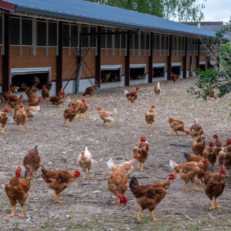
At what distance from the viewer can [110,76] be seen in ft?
91.2

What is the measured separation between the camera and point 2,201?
20.3 ft

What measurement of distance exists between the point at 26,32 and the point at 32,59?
1382 mm

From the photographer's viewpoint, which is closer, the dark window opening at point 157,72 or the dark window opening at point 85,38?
the dark window opening at point 85,38

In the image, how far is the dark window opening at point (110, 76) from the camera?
1028 inches

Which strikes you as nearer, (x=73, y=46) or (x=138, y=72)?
(x=73, y=46)

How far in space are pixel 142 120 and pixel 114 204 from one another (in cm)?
806

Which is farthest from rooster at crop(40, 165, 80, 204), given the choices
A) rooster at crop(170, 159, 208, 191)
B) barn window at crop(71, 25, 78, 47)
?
barn window at crop(71, 25, 78, 47)

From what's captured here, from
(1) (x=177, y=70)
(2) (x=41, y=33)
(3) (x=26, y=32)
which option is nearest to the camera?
(3) (x=26, y=32)

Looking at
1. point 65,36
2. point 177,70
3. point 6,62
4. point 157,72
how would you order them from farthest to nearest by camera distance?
point 177,70, point 157,72, point 65,36, point 6,62

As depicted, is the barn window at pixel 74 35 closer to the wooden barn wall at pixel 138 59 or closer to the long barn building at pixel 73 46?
the long barn building at pixel 73 46

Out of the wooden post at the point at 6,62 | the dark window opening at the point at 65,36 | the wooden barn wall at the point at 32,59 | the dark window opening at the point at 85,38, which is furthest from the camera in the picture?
the dark window opening at the point at 85,38

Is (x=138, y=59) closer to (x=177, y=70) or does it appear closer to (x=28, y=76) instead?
(x=177, y=70)

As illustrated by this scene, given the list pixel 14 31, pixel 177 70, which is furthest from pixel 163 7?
pixel 14 31

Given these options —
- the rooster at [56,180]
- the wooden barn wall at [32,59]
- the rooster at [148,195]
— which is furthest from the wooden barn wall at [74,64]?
the rooster at [148,195]
